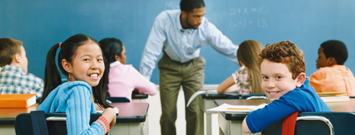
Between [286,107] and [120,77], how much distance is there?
152cm

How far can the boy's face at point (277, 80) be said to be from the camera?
1.08m

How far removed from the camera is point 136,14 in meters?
3.73

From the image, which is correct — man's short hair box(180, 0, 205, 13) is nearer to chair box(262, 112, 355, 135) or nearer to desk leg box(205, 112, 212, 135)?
desk leg box(205, 112, 212, 135)

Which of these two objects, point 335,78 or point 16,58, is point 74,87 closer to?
point 16,58

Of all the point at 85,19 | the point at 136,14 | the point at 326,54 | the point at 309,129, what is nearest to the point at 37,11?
the point at 85,19

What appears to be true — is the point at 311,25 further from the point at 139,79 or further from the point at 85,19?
the point at 85,19

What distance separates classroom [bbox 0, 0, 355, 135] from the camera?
3.70 meters

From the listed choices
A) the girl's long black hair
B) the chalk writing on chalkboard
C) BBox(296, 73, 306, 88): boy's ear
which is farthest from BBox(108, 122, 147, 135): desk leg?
the chalk writing on chalkboard

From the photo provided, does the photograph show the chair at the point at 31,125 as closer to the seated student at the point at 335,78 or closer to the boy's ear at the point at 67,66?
the boy's ear at the point at 67,66

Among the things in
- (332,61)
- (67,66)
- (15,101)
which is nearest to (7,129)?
(15,101)

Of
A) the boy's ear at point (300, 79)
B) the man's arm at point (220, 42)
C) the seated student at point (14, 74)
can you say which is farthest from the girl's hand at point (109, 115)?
the man's arm at point (220, 42)

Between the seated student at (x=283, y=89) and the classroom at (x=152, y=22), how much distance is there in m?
2.69

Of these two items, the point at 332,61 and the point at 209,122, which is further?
the point at 332,61

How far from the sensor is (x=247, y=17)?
3.79m
